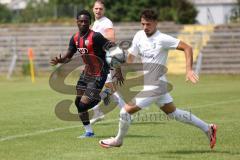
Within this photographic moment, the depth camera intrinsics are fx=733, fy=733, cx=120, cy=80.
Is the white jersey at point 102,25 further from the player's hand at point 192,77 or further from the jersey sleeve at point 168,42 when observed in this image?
the player's hand at point 192,77

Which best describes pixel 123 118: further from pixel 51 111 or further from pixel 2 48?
pixel 2 48

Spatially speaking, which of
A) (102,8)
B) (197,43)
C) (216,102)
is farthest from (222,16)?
(102,8)

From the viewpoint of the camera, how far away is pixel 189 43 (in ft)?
116

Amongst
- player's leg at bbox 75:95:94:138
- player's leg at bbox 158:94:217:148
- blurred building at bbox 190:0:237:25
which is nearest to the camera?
player's leg at bbox 158:94:217:148

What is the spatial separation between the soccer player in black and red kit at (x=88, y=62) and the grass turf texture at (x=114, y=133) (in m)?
0.58

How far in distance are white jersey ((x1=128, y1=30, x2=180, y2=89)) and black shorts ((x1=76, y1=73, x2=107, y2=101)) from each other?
1991 millimetres

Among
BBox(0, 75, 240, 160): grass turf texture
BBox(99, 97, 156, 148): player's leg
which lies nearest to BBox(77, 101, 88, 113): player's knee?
BBox(0, 75, 240, 160): grass turf texture

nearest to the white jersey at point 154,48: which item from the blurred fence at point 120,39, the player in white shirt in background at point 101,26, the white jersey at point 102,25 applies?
the player in white shirt in background at point 101,26

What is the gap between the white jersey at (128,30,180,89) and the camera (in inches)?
402

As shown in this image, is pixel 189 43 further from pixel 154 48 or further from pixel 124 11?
pixel 154 48

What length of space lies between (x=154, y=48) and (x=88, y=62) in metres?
2.51

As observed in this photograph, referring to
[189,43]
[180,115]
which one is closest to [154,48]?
[180,115]

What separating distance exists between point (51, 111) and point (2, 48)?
2128 cm

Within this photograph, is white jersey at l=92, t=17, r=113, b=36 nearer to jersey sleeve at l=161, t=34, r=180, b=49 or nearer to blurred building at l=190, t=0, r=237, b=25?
jersey sleeve at l=161, t=34, r=180, b=49
